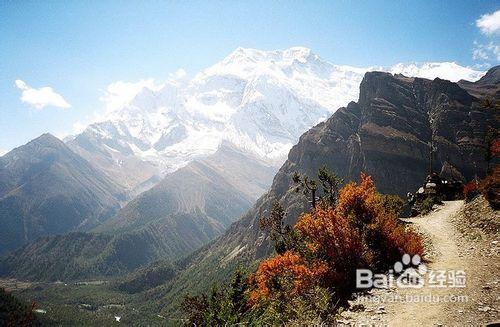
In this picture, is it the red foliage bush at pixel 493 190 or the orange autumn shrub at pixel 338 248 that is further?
the red foliage bush at pixel 493 190

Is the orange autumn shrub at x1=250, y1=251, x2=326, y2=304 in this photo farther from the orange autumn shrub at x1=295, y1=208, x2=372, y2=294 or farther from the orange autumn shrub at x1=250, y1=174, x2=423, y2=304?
the orange autumn shrub at x1=295, y1=208, x2=372, y2=294

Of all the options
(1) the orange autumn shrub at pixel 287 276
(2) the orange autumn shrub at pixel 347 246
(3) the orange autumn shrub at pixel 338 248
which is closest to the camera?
(3) the orange autumn shrub at pixel 338 248

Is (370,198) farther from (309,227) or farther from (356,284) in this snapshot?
(356,284)

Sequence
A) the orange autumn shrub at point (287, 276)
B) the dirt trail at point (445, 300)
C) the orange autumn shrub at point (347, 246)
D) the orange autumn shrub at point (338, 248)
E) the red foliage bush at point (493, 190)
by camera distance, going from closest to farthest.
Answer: the dirt trail at point (445, 300) → the orange autumn shrub at point (338, 248) → the orange autumn shrub at point (347, 246) → the orange autumn shrub at point (287, 276) → the red foliage bush at point (493, 190)

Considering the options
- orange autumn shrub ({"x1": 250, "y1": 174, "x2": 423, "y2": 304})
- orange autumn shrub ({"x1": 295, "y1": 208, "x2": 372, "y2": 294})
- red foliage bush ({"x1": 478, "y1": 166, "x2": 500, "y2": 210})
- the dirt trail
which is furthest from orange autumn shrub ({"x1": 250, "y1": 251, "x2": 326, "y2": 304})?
red foliage bush ({"x1": 478, "y1": 166, "x2": 500, "y2": 210})

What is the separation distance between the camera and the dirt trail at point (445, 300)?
21.5 m

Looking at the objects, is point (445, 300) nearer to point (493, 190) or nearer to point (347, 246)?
point (347, 246)

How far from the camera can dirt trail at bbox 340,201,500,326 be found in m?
21.5

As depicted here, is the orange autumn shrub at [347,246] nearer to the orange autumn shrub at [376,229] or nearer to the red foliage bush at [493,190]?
the orange autumn shrub at [376,229]

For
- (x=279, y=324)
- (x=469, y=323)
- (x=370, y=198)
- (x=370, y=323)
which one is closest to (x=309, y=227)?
(x=370, y=198)

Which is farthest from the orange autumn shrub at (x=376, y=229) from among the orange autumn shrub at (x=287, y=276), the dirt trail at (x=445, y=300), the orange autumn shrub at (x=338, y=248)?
the orange autumn shrub at (x=287, y=276)

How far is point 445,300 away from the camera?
2391 cm

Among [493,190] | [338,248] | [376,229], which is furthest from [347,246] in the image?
[493,190]

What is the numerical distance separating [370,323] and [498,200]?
23.4 meters
